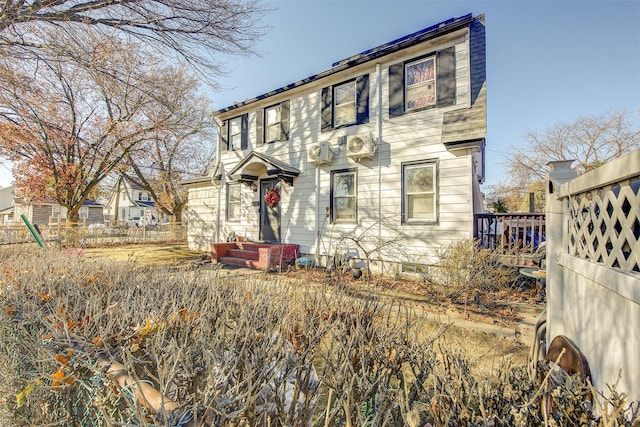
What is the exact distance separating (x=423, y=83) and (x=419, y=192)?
113 inches

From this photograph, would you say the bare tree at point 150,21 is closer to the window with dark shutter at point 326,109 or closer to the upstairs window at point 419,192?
the window with dark shutter at point 326,109

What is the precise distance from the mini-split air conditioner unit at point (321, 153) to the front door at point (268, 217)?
2.08 metres

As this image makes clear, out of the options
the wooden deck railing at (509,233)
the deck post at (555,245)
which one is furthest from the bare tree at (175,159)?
the deck post at (555,245)

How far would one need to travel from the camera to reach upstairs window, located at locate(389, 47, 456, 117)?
23.2 ft

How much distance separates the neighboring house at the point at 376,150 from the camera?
685cm

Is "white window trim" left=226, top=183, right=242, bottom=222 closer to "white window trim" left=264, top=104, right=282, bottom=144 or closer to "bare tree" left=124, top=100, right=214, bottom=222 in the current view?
"white window trim" left=264, top=104, right=282, bottom=144

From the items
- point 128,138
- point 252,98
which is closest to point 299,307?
point 252,98

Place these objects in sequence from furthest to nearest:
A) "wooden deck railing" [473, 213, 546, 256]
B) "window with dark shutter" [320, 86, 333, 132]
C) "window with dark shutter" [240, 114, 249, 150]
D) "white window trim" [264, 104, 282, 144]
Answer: "window with dark shutter" [240, 114, 249, 150]
"white window trim" [264, 104, 282, 144]
"window with dark shutter" [320, 86, 333, 132]
"wooden deck railing" [473, 213, 546, 256]

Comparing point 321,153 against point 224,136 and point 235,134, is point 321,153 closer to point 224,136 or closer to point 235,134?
point 235,134

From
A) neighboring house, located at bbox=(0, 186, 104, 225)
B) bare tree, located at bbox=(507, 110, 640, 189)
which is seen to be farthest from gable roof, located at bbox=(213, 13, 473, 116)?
neighboring house, located at bbox=(0, 186, 104, 225)

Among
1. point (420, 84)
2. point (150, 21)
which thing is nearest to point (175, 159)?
point (150, 21)

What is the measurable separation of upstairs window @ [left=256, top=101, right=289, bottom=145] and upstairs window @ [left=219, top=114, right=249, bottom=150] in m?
0.75

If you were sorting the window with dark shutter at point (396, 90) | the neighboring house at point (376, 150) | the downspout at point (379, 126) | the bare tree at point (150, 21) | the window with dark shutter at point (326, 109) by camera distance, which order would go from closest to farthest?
the bare tree at point (150, 21), the neighboring house at point (376, 150), the window with dark shutter at point (396, 90), the downspout at point (379, 126), the window with dark shutter at point (326, 109)

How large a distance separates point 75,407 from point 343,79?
914 cm
